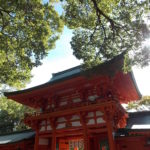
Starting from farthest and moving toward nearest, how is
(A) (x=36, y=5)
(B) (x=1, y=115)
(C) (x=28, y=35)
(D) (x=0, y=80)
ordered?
(B) (x=1, y=115)
(D) (x=0, y=80)
(C) (x=28, y=35)
(A) (x=36, y=5)

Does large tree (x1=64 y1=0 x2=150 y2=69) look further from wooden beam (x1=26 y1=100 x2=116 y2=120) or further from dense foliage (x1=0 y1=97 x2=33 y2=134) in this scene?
dense foliage (x1=0 y1=97 x2=33 y2=134)

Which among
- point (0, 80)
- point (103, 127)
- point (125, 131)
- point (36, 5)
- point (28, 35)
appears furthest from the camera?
point (0, 80)

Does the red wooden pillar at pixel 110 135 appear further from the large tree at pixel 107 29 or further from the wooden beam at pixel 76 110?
the large tree at pixel 107 29

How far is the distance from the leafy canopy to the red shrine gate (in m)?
1.81

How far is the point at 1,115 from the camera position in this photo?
3722cm

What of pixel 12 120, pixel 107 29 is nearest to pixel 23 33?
pixel 107 29

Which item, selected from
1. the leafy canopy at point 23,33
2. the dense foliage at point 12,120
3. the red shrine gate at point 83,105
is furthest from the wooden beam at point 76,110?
the dense foliage at point 12,120

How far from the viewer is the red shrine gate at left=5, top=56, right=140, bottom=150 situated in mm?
8055

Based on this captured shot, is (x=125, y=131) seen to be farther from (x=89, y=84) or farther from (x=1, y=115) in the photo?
(x=1, y=115)

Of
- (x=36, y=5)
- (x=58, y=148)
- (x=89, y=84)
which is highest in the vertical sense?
(x=36, y=5)

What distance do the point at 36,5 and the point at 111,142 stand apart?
8.45 metres

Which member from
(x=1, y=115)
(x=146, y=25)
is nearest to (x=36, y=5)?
(x=146, y=25)

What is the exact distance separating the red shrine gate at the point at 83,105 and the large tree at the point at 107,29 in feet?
3.36

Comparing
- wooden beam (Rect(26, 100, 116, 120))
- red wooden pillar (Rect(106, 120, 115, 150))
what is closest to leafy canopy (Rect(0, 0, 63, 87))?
wooden beam (Rect(26, 100, 116, 120))
